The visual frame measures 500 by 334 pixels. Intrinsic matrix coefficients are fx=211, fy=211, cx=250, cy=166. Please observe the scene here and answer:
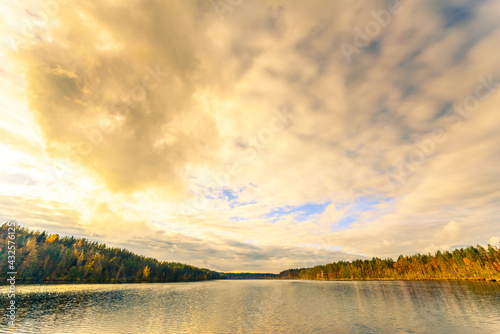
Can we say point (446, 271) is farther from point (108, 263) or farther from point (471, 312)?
point (108, 263)

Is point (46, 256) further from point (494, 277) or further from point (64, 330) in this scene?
point (494, 277)

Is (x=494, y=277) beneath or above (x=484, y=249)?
beneath

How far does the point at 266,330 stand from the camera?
34.8 meters

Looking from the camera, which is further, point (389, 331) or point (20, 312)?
point (20, 312)

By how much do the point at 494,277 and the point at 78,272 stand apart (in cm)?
28816

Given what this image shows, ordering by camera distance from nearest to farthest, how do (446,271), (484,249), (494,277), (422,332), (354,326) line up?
(422,332)
(354,326)
(494,277)
(484,249)
(446,271)

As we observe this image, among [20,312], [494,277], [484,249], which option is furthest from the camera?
[484,249]

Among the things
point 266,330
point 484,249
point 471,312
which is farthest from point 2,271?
point 484,249

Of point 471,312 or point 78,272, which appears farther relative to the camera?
point 78,272

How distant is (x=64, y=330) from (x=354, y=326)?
49272 mm

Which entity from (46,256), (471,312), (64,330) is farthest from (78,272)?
(471,312)

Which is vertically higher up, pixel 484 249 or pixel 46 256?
pixel 484 249

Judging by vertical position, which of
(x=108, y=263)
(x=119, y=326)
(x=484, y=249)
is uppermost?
(x=484, y=249)

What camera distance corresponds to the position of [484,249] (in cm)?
15500
